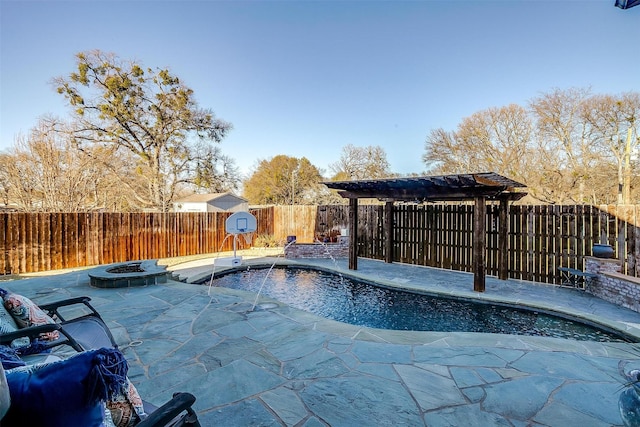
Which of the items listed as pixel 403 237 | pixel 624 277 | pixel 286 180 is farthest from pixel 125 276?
pixel 286 180

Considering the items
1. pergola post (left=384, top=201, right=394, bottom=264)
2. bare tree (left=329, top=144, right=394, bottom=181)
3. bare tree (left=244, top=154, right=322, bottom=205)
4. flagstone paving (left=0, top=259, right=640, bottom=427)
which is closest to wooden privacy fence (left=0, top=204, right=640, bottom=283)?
pergola post (left=384, top=201, right=394, bottom=264)

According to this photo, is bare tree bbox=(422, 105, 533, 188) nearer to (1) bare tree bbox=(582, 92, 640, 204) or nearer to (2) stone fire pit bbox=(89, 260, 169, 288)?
(1) bare tree bbox=(582, 92, 640, 204)

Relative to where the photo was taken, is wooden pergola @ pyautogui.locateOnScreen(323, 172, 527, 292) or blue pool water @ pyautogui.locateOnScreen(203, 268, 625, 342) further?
wooden pergola @ pyautogui.locateOnScreen(323, 172, 527, 292)

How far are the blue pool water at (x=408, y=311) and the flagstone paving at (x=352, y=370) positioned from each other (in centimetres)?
54

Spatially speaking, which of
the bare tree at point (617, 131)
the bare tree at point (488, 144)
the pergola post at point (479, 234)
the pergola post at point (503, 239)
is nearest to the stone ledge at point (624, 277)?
the pergola post at point (503, 239)

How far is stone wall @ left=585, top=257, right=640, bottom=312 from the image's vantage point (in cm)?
500

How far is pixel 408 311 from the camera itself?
540 centimetres

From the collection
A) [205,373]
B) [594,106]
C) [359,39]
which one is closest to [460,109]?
[594,106]

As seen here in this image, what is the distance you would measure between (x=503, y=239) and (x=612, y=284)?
6.80 feet

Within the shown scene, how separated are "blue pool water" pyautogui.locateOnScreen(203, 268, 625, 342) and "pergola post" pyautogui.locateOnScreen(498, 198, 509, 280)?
7.26 feet

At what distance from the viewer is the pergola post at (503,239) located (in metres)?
7.26

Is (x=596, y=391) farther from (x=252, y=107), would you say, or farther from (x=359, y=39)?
(x=252, y=107)

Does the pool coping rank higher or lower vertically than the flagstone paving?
lower

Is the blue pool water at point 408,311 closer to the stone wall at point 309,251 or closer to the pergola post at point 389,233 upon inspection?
the pergola post at point 389,233
